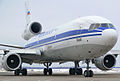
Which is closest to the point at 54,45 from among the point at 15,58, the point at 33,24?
the point at 15,58

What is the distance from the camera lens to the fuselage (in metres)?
14.8

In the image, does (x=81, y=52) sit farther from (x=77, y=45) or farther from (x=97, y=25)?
(x=97, y=25)

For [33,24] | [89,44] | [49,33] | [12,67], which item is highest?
[33,24]

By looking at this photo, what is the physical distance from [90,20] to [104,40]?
1.96 meters

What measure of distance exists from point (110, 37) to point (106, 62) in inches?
209

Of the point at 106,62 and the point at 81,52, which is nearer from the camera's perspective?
the point at 81,52

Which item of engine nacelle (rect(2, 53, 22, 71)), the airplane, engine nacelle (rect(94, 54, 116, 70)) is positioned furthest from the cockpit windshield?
engine nacelle (rect(2, 53, 22, 71))

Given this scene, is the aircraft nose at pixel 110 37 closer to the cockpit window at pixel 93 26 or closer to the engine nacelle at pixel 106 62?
the cockpit window at pixel 93 26

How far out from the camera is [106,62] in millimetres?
19453

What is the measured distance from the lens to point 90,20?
16000 mm

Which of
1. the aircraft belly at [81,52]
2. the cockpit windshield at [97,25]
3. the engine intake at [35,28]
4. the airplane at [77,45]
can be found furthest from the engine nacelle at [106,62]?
the engine intake at [35,28]

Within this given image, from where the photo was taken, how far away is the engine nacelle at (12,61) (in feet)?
61.4

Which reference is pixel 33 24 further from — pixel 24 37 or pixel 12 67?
pixel 12 67

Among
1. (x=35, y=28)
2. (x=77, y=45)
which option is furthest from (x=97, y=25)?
(x=35, y=28)
